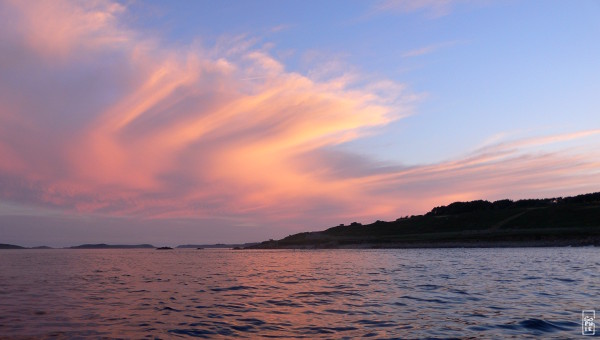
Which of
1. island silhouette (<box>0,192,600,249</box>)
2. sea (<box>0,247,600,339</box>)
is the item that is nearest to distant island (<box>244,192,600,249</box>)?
island silhouette (<box>0,192,600,249</box>)

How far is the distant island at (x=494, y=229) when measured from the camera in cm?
12180

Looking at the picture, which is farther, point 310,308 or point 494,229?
point 494,229

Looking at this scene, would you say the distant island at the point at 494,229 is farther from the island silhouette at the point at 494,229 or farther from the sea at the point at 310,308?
the sea at the point at 310,308

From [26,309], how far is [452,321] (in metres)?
21.0

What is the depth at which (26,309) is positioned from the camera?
79.3ft

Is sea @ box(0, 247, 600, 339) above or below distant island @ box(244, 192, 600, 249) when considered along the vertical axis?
below

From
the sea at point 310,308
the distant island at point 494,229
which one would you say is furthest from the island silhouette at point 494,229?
the sea at point 310,308

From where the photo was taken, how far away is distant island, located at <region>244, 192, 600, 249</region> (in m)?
122

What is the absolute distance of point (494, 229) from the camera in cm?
15050

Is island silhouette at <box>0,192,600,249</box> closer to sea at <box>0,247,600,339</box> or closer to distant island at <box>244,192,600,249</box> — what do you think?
distant island at <box>244,192,600,249</box>

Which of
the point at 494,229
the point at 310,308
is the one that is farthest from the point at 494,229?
the point at 310,308

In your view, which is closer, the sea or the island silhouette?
the sea

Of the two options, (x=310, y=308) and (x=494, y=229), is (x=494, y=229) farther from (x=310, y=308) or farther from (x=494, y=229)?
(x=310, y=308)

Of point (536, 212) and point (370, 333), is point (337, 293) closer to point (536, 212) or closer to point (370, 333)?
point (370, 333)
